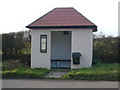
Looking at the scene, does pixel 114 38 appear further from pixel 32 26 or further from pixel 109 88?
pixel 109 88

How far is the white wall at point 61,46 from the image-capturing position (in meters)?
22.4

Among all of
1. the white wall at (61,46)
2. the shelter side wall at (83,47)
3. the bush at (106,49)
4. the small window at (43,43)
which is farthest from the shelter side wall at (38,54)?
the bush at (106,49)

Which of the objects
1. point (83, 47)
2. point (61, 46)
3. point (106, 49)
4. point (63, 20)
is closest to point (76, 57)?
point (83, 47)

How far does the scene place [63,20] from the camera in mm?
20344

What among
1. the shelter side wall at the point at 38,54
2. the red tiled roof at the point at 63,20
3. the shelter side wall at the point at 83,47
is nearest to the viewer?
the shelter side wall at the point at 83,47

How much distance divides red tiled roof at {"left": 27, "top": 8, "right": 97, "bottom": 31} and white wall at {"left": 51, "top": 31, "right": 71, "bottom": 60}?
185 centimetres

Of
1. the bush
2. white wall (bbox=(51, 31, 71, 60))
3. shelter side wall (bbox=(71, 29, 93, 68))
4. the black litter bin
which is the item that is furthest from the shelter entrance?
the black litter bin

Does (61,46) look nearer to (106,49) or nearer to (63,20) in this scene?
(63,20)

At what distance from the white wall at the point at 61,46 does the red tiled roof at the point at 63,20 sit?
1.85m

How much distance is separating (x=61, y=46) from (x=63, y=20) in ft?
9.52

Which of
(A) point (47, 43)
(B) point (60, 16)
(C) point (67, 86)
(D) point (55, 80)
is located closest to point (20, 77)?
(D) point (55, 80)

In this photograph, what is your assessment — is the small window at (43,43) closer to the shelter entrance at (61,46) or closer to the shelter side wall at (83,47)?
the shelter side wall at (83,47)

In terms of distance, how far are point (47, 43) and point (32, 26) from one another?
1568 millimetres

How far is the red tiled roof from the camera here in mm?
19438
